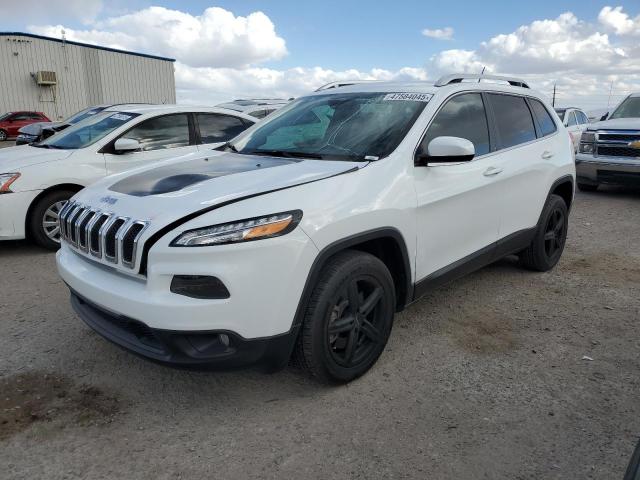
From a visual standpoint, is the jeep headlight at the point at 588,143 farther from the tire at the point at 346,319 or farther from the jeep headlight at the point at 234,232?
the jeep headlight at the point at 234,232

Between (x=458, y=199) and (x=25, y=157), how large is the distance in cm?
470

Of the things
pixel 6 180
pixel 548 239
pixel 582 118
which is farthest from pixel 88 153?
pixel 582 118

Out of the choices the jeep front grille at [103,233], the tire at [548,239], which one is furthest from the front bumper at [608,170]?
the jeep front grille at [103,233]

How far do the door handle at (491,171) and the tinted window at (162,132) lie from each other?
3988 mm

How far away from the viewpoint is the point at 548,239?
16.3 ft

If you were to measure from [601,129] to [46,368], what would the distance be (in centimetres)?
930

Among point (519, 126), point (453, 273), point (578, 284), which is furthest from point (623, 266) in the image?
point (453, 273)

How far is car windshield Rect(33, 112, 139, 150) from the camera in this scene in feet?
20.4

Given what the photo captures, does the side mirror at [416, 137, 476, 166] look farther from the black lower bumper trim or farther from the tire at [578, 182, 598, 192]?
the tire at [578, 182, 598, 192]

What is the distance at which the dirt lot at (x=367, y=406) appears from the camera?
7.98 feet

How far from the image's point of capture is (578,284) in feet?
15.8

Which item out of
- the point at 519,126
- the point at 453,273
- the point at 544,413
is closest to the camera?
the point at 544,413

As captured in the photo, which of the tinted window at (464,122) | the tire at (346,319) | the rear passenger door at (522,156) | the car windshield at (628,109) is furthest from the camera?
the car windshield at (628,109)

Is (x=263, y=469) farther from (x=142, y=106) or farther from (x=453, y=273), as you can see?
(x=142, y=106)
